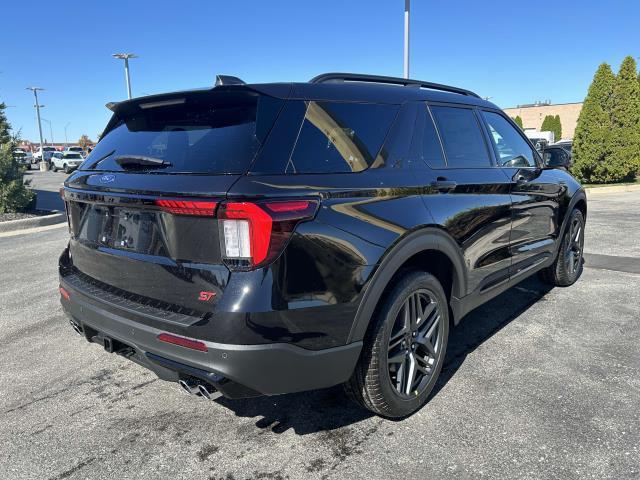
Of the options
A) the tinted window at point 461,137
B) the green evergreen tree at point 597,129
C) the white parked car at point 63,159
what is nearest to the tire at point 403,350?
the tinted window at point 461,137

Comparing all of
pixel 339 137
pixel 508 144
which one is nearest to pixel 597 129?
pixel 508 144

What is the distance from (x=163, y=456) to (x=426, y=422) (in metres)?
1.42

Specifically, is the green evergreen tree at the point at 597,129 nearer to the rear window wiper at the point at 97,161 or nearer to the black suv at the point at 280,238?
the black suv at the point at 280,238

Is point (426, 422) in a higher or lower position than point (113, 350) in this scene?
lower

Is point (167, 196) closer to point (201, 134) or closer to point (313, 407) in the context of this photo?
point (201, 134)

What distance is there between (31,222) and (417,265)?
965 centimetres

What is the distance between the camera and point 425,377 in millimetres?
2930

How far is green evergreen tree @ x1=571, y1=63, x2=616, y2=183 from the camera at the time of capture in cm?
1641

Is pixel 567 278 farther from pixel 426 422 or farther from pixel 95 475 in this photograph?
pixel 95 475

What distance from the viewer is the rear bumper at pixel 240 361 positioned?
6.68ft

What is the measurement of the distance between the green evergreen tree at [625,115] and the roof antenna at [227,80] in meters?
17.4

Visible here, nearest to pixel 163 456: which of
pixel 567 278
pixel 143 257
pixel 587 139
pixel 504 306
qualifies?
pixel 143 257

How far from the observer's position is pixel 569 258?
5.21m

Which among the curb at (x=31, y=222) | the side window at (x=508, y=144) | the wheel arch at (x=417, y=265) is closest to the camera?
the wheel arch at (x=417, y=265)
